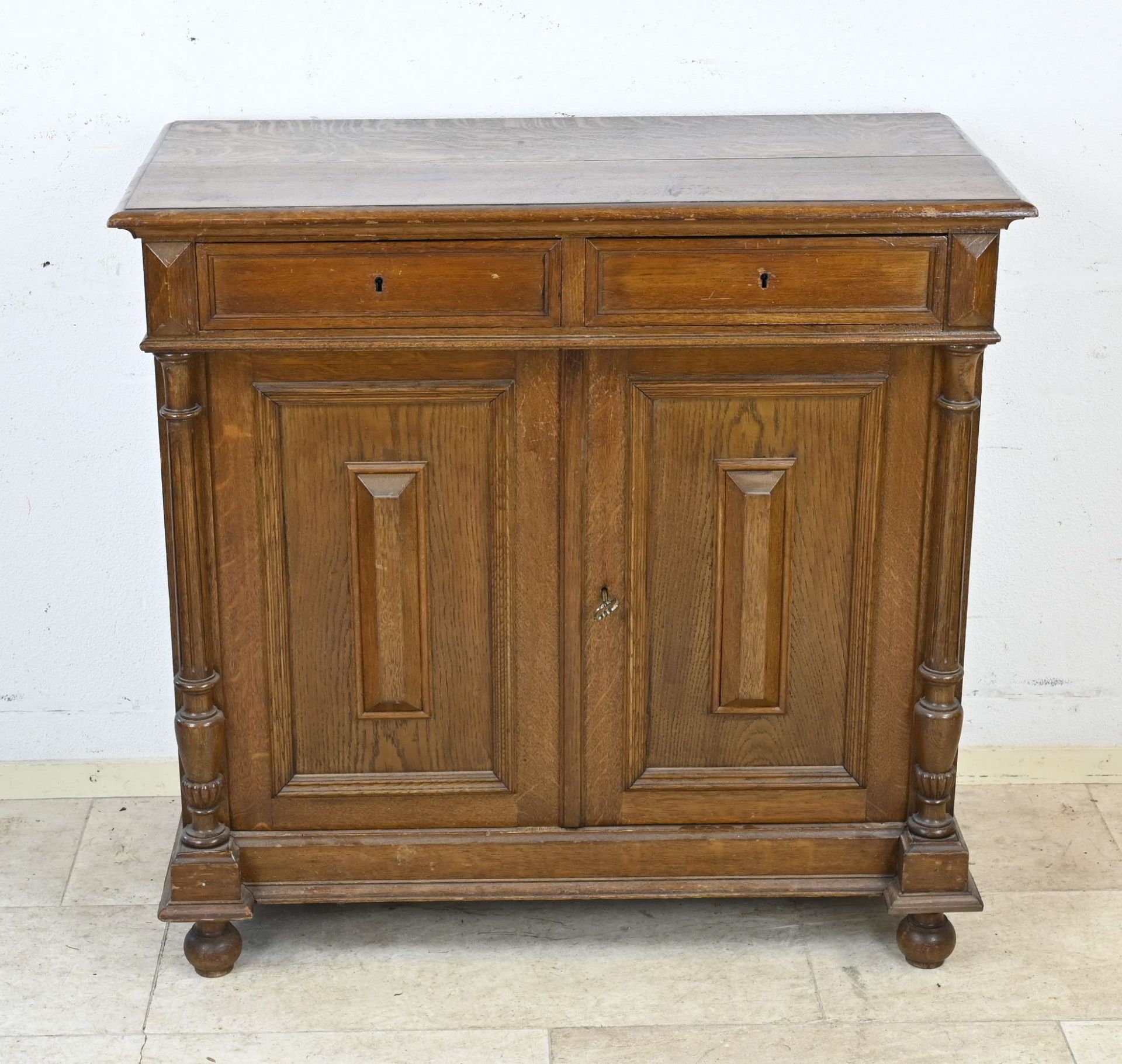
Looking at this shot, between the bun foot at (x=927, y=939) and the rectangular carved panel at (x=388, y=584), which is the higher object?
the rectangular carved panel at (x=388, y=584)

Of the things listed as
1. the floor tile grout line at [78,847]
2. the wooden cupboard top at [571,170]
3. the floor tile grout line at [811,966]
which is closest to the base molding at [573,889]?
the floor tile grout line at [811,966]

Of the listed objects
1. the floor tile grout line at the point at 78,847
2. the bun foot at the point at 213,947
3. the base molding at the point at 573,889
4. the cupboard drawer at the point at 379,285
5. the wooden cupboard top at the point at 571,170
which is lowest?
the floor tile grout line at the point at 78,847

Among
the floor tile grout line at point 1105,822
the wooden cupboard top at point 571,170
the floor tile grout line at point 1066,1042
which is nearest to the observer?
the wooden cupboard top at point 571,170

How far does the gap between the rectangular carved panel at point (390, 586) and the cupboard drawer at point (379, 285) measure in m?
0.24

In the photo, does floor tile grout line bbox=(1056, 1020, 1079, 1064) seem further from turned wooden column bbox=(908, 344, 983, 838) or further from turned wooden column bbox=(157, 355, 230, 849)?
turned wooden column bbox=(157, 355, 230, 849)

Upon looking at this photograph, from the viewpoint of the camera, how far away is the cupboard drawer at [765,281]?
2.37 meters

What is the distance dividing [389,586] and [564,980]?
672 millimetres

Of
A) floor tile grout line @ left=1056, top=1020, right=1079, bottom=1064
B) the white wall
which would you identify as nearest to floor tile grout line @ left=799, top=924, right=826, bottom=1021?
floor tile grout line @ left=1056, top=1020, right=1079, bottom=1064

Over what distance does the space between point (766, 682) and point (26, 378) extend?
1.35m

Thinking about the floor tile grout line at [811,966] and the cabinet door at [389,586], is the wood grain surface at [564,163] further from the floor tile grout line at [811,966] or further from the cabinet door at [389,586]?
the floor tile grout line at [811,966]

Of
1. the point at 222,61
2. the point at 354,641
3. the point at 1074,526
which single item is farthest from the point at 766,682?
the point at 222,61

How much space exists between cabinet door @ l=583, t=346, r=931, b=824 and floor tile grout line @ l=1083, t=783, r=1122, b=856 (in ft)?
1.95

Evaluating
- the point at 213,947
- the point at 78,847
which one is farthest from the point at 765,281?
the point at 78,847

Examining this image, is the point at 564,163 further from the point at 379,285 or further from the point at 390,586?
the point at 390,586
